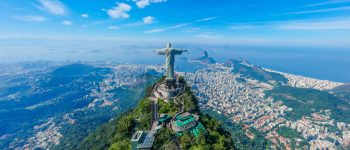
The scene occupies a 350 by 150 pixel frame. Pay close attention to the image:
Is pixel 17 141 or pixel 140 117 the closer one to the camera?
pixel 140 117

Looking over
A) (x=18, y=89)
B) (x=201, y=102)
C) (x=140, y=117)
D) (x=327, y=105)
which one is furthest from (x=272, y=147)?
(x=18, y=89)

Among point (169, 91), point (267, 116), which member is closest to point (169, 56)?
point (169, 91)

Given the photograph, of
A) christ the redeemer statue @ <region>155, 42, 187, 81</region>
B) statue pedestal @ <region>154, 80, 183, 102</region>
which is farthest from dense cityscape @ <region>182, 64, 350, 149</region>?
christ the redeemer statue @ <region>155, 42, 187, 81</region>

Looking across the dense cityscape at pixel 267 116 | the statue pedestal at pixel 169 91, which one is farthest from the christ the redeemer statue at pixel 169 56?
the dense cityscape at pixel 267 116

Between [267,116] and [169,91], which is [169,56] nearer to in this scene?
[169,91]

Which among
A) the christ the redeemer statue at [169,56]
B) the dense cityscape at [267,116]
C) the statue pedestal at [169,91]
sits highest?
the christ the redeemer statue at [169,56]

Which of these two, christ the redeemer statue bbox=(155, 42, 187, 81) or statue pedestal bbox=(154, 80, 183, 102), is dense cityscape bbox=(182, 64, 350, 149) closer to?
statue pedestal bbox=(154, 80, 183, 102)

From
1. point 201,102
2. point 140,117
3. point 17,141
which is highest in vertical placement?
point 140,117

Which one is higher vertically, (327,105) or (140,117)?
(140,117)

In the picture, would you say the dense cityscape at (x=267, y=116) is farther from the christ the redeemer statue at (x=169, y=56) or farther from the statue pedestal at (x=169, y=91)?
the christ the redeemer statue at (x=169, y=56)

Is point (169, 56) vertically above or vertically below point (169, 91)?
above

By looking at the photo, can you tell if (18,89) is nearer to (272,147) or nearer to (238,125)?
(238,125)
